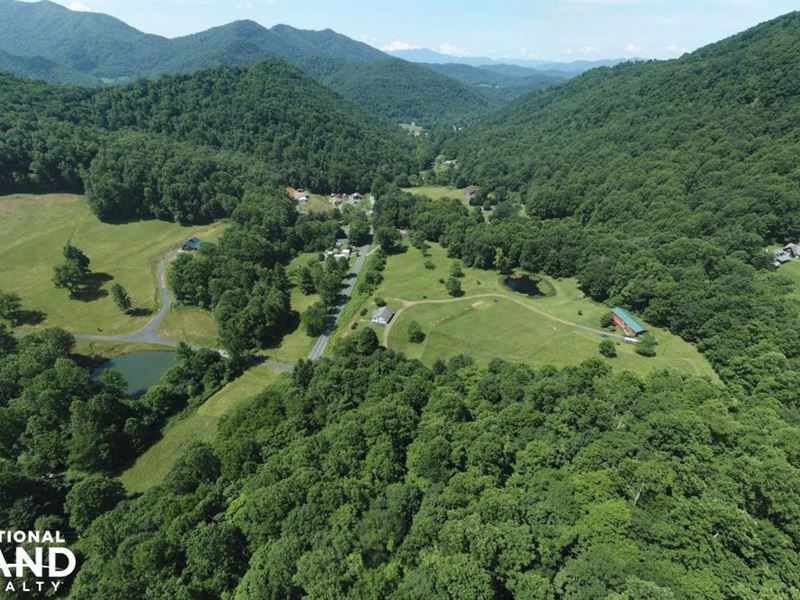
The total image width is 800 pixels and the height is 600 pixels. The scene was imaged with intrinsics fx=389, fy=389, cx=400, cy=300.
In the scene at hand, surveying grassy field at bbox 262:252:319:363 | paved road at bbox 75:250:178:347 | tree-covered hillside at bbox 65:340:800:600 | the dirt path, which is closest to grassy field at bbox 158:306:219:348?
paved road at bbox 75:250:178:347

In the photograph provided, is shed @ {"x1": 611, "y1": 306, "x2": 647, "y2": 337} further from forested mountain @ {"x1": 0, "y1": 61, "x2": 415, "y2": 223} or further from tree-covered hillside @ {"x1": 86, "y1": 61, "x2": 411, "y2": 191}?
tree-covered hillside @ {"x1": 86, "y1": 61, "x2": 411, "y2": 191}

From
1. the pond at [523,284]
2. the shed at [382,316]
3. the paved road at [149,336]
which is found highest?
the pond at [523,284]

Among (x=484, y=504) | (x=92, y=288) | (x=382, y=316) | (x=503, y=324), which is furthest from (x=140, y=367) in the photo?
(x=503, y=324)

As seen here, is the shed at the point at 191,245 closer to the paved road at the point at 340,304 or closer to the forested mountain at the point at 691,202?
the paved road at the point at 340,304

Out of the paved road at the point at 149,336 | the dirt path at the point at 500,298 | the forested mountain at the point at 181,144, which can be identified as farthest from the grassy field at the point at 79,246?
the dirt path at the point at 500,298

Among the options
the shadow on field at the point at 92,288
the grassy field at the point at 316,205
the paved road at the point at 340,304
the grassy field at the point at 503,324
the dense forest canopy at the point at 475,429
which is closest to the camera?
the dense forest canopy at the point at 475,429

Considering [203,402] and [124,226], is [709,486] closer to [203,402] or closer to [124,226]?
[203,402]
